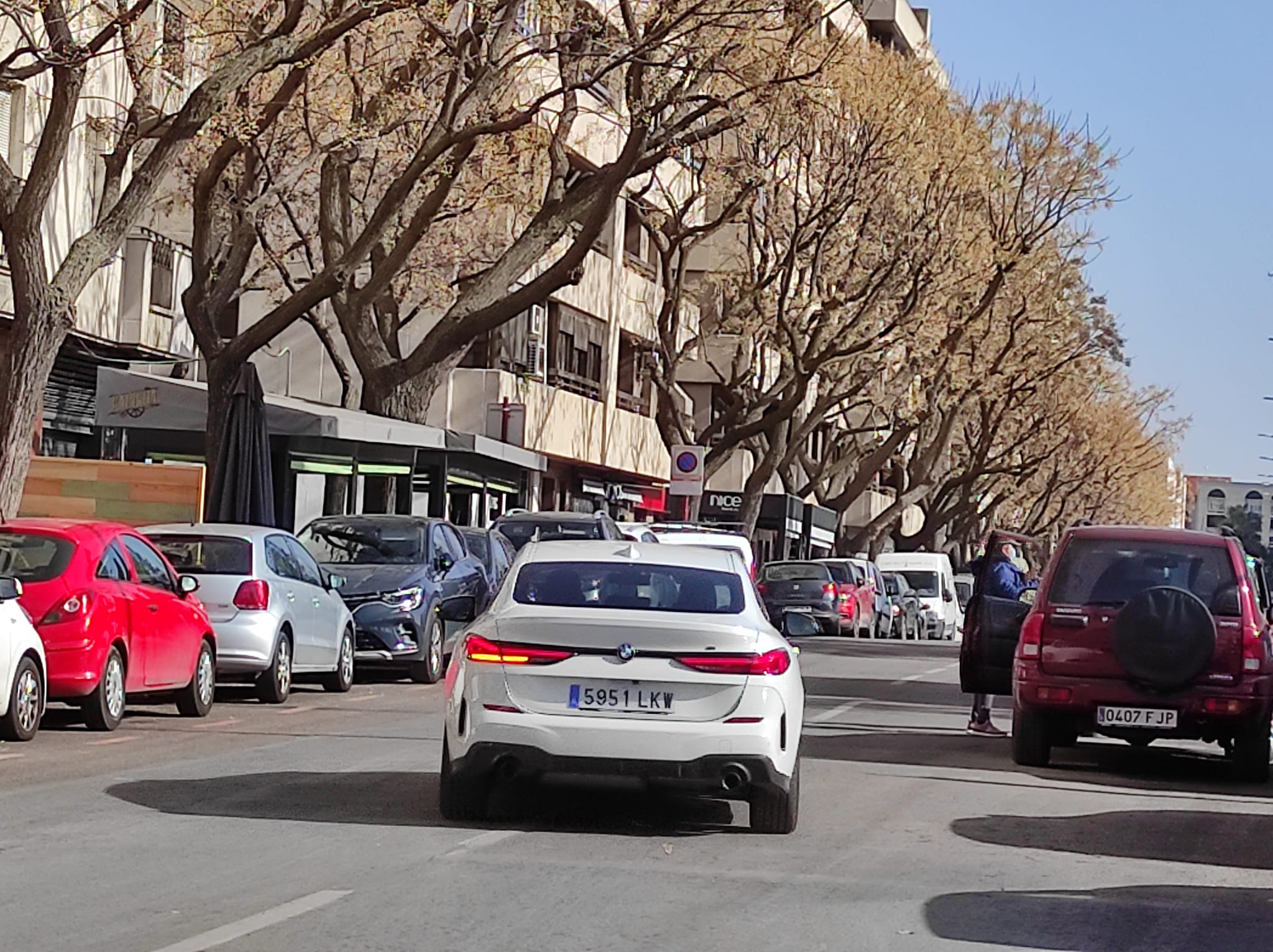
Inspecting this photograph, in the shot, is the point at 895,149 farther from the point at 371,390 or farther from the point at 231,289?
the point at 231,289

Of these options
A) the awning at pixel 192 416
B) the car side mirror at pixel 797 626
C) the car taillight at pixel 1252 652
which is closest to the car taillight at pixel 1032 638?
the car taillight at pixel 1252 652

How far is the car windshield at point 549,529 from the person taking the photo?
28.7m

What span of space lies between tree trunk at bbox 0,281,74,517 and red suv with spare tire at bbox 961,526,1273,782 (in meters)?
9.56

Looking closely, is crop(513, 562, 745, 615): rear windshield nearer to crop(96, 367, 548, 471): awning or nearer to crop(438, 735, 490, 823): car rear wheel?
crop(438, 735, 490, 823): car rear wheel

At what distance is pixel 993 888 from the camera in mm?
9922

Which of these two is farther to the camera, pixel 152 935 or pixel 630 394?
pixel 630 394

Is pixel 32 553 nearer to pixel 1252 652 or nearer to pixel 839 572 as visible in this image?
pixel 1252 652

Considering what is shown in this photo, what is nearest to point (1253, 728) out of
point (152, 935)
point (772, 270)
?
point (152, 935)

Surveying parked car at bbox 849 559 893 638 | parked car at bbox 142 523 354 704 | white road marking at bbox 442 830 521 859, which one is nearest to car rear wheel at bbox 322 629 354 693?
parked car at bbox 142 523 354 704

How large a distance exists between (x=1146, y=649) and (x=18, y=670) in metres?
7.53

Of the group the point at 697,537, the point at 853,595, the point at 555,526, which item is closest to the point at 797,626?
the point at 697,537

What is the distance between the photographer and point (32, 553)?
Answer: 16.0 meters

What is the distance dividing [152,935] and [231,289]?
828 inches

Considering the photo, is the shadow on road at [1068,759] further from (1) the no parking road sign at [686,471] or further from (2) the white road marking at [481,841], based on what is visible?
(1) the no parking road sign at [686,471]
